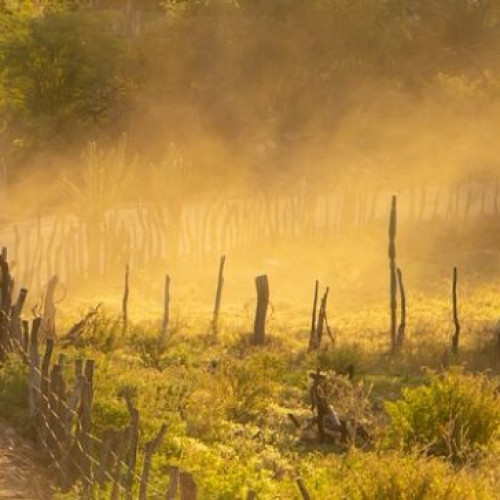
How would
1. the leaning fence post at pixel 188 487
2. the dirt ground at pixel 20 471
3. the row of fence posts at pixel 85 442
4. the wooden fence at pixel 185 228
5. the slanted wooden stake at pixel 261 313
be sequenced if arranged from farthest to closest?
the wooden fence at pixel 185 228, the slanted wooden stake at pixel 261 313, the dirt ground at pixel 20 471, the row of fence posts at pixel 85 442, the leaning fence post at pixel 188 487

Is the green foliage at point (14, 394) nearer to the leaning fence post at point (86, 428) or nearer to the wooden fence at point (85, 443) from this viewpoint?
the wooden fence at point (85, 443)

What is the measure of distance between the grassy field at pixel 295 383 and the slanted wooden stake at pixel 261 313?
0.63ft

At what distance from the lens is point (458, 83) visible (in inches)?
1694

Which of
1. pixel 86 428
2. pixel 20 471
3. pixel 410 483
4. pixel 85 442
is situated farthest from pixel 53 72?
pixel 410 483

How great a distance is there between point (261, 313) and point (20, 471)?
29.3 ft

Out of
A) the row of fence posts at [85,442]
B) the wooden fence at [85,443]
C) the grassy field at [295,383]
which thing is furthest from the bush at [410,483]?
the wooden fence at [85,443]

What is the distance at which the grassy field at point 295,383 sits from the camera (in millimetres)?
9586

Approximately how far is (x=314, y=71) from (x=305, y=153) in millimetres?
6905

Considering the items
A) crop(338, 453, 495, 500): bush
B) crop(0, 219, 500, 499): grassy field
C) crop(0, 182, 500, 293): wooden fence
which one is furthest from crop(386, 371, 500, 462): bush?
crop(0, 182, 500, 293): wooden fence

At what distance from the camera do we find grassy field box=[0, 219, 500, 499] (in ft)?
31.4

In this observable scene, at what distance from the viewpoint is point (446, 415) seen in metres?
12.1

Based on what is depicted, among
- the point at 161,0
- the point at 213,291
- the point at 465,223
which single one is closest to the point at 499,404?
the point at 213,291

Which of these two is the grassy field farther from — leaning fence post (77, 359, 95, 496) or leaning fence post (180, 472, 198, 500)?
leaning fence post (180, 472, 198, 500)

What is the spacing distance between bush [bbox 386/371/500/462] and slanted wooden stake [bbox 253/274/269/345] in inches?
237
